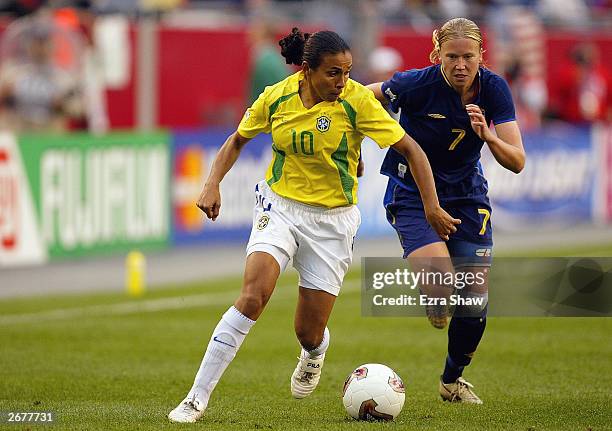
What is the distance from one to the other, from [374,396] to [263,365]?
9.40 ft

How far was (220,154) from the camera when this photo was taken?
806 centimetres

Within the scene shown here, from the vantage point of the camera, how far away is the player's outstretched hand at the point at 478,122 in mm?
7590

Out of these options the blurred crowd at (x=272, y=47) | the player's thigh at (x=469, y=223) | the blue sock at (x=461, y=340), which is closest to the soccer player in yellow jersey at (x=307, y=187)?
the player's thigh at (x=469, y=223)

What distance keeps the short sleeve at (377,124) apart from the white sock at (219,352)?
4.30 ft

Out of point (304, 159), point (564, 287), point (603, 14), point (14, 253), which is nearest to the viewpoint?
point (304, 159)

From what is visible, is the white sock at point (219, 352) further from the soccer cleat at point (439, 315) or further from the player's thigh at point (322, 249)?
the soccer cleat at point (439, 315)

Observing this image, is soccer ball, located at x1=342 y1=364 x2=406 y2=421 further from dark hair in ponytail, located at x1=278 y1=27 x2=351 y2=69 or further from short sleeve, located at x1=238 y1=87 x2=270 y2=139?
dark hair in ponytail, located at x1=278 y1=27 x2=351 y2=69

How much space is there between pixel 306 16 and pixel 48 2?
5.08m

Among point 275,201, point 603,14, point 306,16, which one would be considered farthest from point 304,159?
point 603,14

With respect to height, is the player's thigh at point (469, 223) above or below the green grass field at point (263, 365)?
above

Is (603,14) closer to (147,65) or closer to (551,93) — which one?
(551,93)

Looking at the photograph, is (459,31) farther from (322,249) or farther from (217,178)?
(217,178)

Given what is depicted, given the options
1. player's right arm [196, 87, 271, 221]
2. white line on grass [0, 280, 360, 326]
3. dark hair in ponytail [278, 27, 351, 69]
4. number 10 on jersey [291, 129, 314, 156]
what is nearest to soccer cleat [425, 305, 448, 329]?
number 10 on jersey [291, 129, 314, 156]

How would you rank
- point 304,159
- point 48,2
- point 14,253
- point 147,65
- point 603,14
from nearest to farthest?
point 304,159 → point 14,253 → point 48,2 → point 147,65 → point 603,14
